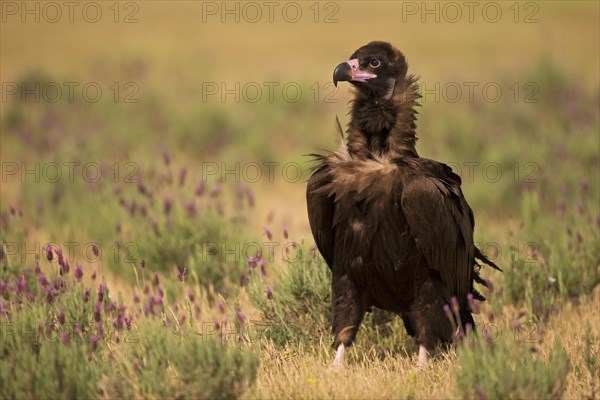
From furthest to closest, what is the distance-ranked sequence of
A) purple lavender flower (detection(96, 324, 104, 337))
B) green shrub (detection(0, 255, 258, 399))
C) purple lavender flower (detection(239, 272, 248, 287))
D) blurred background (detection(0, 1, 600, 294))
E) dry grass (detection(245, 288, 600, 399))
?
blurred background (detection(0, 1, 600, 294)) → purple lavender flower (detection(239, 272, 248, 287)) → purple lavender flower (detection(96, 324, 104, 337)) → dry grass (detection(245, 288, 600, 399)) → green shrub (detection(0, 255, 258, 399))

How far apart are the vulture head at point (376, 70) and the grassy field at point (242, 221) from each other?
1.05 m

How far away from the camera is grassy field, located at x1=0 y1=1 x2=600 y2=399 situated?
161 inches

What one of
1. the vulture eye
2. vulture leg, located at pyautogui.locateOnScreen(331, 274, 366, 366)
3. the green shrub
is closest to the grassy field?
the green shrub

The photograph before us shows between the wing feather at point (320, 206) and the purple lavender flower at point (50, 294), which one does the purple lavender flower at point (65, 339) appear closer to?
the purple lavender flower at point (50, 294)

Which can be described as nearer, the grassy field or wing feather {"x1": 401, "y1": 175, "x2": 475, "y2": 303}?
the grassy field

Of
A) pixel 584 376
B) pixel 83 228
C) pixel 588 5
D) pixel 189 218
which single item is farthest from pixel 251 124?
pixel 588 5

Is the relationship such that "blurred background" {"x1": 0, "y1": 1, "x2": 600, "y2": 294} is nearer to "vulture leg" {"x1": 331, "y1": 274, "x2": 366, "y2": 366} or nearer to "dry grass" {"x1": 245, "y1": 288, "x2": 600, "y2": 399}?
"vulture leg" {"x1": 331, "y1": 274, "x2": 366, "y2": 366}

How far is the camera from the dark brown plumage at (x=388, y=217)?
4703mm

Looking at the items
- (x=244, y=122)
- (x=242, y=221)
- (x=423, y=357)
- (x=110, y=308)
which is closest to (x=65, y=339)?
(x=110, y=308)

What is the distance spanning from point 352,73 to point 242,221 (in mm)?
2710

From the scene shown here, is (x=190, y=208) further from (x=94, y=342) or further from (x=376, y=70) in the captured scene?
(x=94, y=342)

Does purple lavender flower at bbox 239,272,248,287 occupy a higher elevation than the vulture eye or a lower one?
lower

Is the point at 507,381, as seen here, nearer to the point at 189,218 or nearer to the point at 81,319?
the point at 81,319

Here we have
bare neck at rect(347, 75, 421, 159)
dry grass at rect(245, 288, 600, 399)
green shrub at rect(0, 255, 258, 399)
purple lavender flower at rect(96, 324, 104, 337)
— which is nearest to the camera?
green shrub at rect(0, 255, 258, 399)
